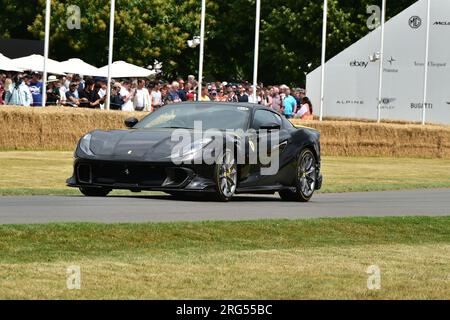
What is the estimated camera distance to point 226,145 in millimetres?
17250

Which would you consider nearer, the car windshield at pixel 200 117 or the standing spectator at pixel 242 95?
the car windshield at pixel 200 117

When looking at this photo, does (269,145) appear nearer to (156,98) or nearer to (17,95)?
(17,95)

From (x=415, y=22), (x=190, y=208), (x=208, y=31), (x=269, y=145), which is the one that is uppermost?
(x=208, y=31)

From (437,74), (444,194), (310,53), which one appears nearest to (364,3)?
(310,53)

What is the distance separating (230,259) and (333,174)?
18.2 metres

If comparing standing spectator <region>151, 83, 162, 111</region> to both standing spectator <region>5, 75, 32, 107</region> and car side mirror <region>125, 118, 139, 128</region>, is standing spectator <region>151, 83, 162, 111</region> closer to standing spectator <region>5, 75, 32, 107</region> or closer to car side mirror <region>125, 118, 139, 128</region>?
standing spectator <region>5, 75, 32, 107</region>

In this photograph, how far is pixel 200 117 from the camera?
18.0 metres

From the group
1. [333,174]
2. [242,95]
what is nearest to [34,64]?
[242,95]

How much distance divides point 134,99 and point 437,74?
54.0 ft

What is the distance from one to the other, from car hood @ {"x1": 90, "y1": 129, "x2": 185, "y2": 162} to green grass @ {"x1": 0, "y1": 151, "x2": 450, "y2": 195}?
2.13 m

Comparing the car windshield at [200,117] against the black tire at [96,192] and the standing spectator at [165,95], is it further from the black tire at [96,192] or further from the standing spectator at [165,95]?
the standing spectator at [165,95]

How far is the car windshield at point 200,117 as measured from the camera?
17.9 m

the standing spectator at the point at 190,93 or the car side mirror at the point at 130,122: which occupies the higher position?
the standing spectator at the point at 190,93

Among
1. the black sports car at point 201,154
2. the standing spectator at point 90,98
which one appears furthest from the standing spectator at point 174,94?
the black sports car at point 201,154
